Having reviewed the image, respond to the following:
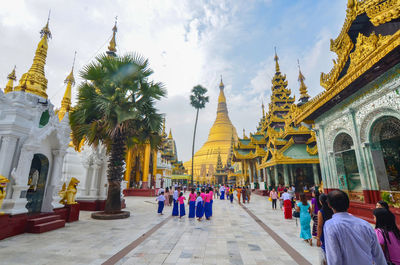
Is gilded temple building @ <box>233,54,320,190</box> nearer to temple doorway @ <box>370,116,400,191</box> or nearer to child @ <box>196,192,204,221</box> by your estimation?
temple doorway @ <box>370,116,400,191</box>

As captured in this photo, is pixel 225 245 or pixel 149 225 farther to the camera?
pixel 149 225

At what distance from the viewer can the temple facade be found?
6.29 metres

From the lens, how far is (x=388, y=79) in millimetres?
6496

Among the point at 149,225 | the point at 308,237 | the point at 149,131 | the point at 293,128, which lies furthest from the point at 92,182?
the point at 293,128

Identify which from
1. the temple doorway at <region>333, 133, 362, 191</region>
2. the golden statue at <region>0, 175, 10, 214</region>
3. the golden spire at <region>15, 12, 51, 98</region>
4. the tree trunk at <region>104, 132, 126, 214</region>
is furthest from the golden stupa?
the golden statue at <region>0, 175, 10, 214</region>

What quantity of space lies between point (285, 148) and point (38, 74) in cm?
1909

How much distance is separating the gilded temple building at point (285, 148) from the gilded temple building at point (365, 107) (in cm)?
460

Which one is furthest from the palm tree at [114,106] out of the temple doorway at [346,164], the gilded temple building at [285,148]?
the gilded temple building at [285,148]

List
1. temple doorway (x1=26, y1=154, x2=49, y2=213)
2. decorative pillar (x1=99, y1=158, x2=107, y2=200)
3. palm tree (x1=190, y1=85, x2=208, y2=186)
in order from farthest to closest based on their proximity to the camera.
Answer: palm tree (x1=190, y1=85, x2=208, y2=186) < decorative pillar (x1=99, y1=158, x2=107, y2=200) < temple doorway (x1=26, y1=154, x2=49, y2=213)

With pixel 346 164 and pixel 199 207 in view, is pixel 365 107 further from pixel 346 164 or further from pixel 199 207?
Result: pixel 199 207

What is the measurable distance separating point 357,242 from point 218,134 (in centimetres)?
5948

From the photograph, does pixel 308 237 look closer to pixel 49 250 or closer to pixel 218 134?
pixel 49 250

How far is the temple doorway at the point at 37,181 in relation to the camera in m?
Answer: 7.48

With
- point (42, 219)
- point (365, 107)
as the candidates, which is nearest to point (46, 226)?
point (42, 219)
